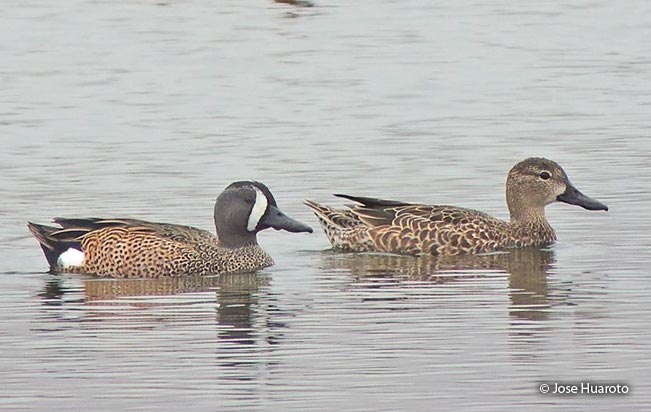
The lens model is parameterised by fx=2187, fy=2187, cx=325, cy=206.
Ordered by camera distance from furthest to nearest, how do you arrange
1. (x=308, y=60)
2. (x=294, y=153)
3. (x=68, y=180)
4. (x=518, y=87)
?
(x=308, y=60) < (x=518, y=87) < (x=294, y=153) < (x=68, y=180)

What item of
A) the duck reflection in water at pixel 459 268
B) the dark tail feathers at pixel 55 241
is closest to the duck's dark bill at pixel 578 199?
the duck reflection in water at pixel 459 268

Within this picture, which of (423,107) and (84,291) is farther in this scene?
(423,107)

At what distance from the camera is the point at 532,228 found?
613 inches

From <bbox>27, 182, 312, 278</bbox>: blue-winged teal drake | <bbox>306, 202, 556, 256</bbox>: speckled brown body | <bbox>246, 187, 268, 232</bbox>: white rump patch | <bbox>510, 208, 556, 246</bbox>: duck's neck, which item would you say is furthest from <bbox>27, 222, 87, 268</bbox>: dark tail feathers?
<bbox>510, 208, 556, 246</bbox>: duck's neck

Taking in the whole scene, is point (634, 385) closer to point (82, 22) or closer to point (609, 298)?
point (609, 298)

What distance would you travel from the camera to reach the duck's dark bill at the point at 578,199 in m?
15.4

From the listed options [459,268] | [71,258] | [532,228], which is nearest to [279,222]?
[459,268]

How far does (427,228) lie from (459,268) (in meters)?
0.76

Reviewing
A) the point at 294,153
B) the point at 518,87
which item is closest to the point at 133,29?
the point at 518,87

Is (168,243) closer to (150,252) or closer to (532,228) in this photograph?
(150,252)

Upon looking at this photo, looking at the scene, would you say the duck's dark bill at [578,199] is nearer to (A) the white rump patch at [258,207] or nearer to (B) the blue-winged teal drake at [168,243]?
(B) the blue-winged teal drake at [168,243]

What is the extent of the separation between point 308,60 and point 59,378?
15.1 m

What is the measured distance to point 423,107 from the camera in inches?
838

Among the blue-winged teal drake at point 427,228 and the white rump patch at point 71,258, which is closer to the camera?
the white rump patch at point 71,258
